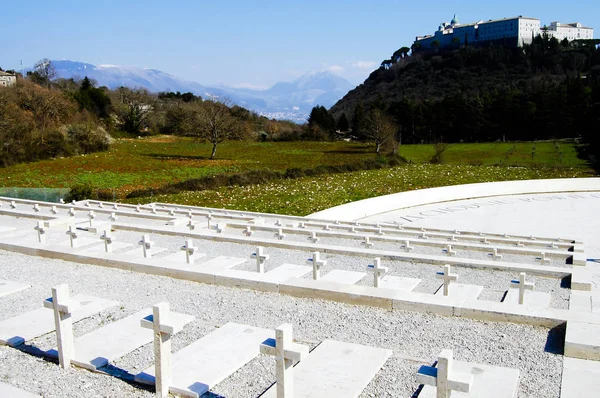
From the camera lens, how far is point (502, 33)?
14525 centimetres

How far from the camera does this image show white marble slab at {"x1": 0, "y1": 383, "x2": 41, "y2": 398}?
15.3 feet

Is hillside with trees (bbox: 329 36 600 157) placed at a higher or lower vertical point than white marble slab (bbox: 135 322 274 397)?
higher

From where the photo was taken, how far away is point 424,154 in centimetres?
5547

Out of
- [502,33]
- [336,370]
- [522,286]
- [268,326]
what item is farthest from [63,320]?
[502,33]

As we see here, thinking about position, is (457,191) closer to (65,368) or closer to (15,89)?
(65,368)

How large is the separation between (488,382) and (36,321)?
5.40 metres

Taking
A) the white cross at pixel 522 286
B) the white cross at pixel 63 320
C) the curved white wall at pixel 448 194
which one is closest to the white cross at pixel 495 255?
the white cross at pixel 522 286

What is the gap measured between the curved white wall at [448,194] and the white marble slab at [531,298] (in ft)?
41.7

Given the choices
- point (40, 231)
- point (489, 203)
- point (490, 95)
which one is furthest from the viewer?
point (490, 95)

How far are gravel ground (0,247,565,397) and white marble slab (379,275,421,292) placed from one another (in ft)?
5.39

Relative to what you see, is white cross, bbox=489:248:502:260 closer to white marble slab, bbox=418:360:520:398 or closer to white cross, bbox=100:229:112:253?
white marble slab, bbox=418:360:520:398

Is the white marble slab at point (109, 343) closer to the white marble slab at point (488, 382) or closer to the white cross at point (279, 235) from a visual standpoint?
the white marble slab at point (488, 382)

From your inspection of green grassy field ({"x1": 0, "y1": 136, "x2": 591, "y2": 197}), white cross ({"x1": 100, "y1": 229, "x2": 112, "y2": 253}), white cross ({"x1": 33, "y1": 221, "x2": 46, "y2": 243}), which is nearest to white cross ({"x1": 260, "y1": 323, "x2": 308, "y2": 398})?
white cross ({"x1": 100, "y1": 229, "x2": 112, "y2": 253})

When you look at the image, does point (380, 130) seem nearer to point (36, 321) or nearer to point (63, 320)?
point (36, 321)
